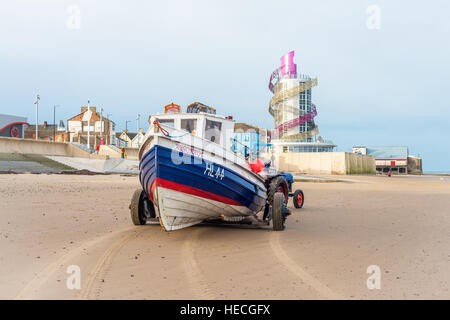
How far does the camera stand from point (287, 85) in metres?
73.2

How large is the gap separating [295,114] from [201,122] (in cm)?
6589

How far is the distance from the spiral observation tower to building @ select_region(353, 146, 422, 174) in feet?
64.2

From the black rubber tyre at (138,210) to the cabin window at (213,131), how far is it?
199 centimetres

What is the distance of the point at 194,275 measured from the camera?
4.91m

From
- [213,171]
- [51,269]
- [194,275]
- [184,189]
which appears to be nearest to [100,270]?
[51,269]

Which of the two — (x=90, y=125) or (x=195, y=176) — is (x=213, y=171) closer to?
(x=195, y=176)

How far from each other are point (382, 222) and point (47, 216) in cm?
811

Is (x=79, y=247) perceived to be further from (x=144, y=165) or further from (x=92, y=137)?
(x=92, y=137)

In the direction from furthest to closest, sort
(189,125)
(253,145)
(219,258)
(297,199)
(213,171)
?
(297,199), (253,145), (189,125), (213,171), (219,258)

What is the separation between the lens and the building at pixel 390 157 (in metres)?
88.4

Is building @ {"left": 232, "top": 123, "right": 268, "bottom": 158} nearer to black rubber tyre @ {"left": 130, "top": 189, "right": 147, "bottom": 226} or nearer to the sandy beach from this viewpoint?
the sandy beach

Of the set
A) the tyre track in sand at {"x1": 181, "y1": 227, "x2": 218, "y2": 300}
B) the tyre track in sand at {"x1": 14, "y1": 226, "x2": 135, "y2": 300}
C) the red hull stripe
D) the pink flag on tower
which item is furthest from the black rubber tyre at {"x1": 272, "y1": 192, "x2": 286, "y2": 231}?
the pink flag on tower
